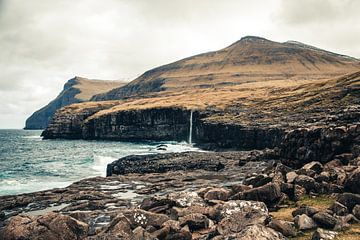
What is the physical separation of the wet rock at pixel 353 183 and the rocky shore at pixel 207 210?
35 millimetres

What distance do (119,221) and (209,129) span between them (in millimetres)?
102892

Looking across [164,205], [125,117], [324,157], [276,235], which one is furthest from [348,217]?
[125,117]

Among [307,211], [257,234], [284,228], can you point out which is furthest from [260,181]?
[257,234]

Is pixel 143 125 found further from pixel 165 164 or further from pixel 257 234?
pixel 257 234

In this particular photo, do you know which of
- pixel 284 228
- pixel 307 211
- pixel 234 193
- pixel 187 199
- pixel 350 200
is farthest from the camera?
pixel 234 193

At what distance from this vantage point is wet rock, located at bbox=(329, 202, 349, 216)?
860 inches

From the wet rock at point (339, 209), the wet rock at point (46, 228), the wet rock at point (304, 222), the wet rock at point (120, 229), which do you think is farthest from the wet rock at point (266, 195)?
the wet rock at point (46, 228)

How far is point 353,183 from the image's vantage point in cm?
2614

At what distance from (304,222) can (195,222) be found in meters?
7.03

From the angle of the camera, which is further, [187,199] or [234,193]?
[234,193]

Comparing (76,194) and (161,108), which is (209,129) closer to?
(161,108)

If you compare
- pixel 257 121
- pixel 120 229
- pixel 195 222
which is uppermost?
pixel 257 121

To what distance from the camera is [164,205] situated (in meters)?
28.2

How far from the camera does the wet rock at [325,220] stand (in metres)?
20.2
